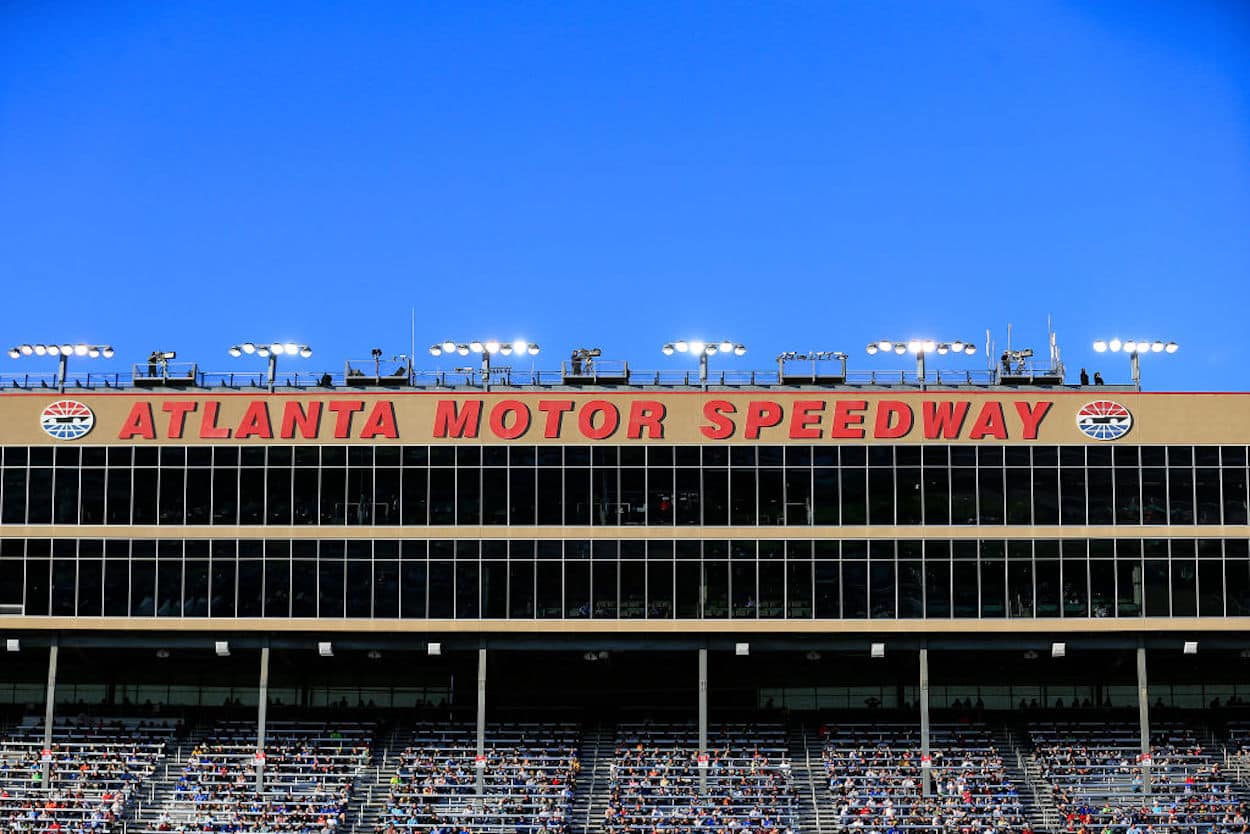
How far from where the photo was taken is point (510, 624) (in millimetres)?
68625

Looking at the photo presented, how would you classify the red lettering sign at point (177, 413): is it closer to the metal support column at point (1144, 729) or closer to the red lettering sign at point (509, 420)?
the red lettering sign at point (509, 420)

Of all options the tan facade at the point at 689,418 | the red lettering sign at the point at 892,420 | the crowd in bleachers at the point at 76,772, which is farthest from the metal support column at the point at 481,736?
the red lettering sign at the point at 892,420

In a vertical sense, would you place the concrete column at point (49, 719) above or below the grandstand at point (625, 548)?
below

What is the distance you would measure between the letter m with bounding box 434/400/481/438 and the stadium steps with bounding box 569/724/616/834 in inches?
567

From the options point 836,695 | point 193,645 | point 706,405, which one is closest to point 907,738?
point 836,695

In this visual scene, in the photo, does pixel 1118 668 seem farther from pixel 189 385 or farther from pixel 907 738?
pixel 189 385

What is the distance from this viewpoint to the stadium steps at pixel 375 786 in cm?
6700

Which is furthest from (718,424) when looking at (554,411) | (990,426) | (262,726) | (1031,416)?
(262,726)

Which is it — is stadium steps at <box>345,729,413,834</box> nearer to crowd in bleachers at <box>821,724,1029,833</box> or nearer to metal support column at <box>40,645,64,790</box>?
metal support column at <box>40,645,64,790</box>

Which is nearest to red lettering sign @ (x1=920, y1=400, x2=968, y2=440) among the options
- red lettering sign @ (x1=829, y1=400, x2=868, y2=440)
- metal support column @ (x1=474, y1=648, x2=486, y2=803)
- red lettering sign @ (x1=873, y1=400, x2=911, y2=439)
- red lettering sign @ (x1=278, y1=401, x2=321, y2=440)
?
red lettering sign @ (x1=873, y1=400, x2=911, y2=439)

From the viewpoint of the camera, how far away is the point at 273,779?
69.6 m

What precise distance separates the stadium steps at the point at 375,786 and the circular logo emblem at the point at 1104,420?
31.1 metres

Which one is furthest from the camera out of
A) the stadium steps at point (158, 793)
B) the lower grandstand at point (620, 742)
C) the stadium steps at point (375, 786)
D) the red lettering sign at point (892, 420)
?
the red lettering sign at point (892, 420)

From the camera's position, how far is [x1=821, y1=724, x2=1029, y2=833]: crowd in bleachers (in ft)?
216
